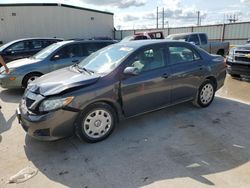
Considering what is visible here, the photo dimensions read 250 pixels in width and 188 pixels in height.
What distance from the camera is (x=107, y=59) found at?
4.20m

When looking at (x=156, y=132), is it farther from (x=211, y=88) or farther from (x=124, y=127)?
(x=211, y=88)

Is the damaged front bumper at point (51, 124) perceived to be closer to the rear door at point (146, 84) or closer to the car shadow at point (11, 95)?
the rear door at point (146, 84)

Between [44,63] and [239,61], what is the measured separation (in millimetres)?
6155

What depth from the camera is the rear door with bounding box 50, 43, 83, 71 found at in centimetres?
684

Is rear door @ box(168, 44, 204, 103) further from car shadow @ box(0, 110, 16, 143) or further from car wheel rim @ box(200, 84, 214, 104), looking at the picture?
car shadow @ box(0, 110, 16, 143)

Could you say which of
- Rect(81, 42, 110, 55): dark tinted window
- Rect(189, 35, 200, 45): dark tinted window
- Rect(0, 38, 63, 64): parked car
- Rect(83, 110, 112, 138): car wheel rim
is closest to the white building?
Rect(0, 38, 63, 64): parked car

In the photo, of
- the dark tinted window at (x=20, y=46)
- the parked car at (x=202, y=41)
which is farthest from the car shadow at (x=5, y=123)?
the parked car at (x=202, y=41)

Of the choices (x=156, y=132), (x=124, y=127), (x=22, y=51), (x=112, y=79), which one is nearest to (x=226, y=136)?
(x=156, y=132)

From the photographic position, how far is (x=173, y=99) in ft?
15.0

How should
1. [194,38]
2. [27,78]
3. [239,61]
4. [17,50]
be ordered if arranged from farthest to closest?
[194,38]
[17,50]
[239,61]
[27,78]

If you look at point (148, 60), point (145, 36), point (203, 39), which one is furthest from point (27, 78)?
point (203, 39)

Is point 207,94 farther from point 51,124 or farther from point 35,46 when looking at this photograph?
point 35,46

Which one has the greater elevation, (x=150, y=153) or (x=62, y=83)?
(x=62, y=83)

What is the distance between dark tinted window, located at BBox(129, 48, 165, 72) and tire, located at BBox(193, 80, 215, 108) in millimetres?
1307
